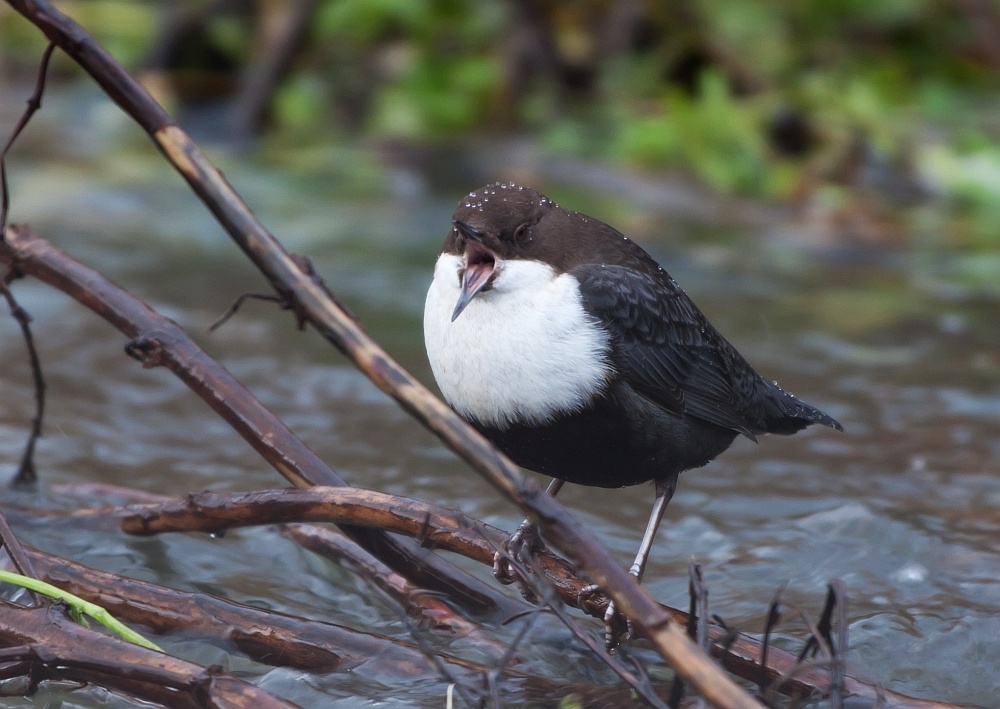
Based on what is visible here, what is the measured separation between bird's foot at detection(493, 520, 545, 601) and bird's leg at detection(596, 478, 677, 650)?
15 centimetres

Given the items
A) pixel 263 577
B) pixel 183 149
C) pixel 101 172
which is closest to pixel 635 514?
pixel 263 577

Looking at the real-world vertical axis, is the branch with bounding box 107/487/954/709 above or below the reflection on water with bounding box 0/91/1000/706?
below

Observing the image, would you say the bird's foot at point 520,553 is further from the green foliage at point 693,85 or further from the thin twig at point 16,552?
the green foliage at point 693,85

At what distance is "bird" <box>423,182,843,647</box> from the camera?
274cm

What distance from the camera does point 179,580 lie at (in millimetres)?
3254

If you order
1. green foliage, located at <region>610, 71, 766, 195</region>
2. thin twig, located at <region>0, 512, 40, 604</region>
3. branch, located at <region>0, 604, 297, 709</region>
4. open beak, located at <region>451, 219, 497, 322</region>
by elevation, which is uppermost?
green foliage, located at <region>610, 71, 766, 195</region>

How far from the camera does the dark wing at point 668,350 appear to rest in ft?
9.68

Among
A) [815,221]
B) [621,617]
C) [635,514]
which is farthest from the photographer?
[815,221]

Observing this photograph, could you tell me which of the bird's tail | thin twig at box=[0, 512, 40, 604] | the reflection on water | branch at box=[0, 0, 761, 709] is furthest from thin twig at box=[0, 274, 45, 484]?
the bird's tail

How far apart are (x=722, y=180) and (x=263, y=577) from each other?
17.5 feet

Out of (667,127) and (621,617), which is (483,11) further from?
(621,617)

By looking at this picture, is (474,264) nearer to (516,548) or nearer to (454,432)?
(516,548)

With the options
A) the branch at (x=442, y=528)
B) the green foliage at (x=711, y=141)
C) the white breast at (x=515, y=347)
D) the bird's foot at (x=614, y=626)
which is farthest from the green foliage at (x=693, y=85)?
the branch at (x=442, y=528)

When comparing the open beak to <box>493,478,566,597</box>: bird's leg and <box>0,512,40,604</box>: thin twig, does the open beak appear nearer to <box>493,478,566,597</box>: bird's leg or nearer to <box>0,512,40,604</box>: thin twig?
<box>493,478,566,597</box>: bird's leg
